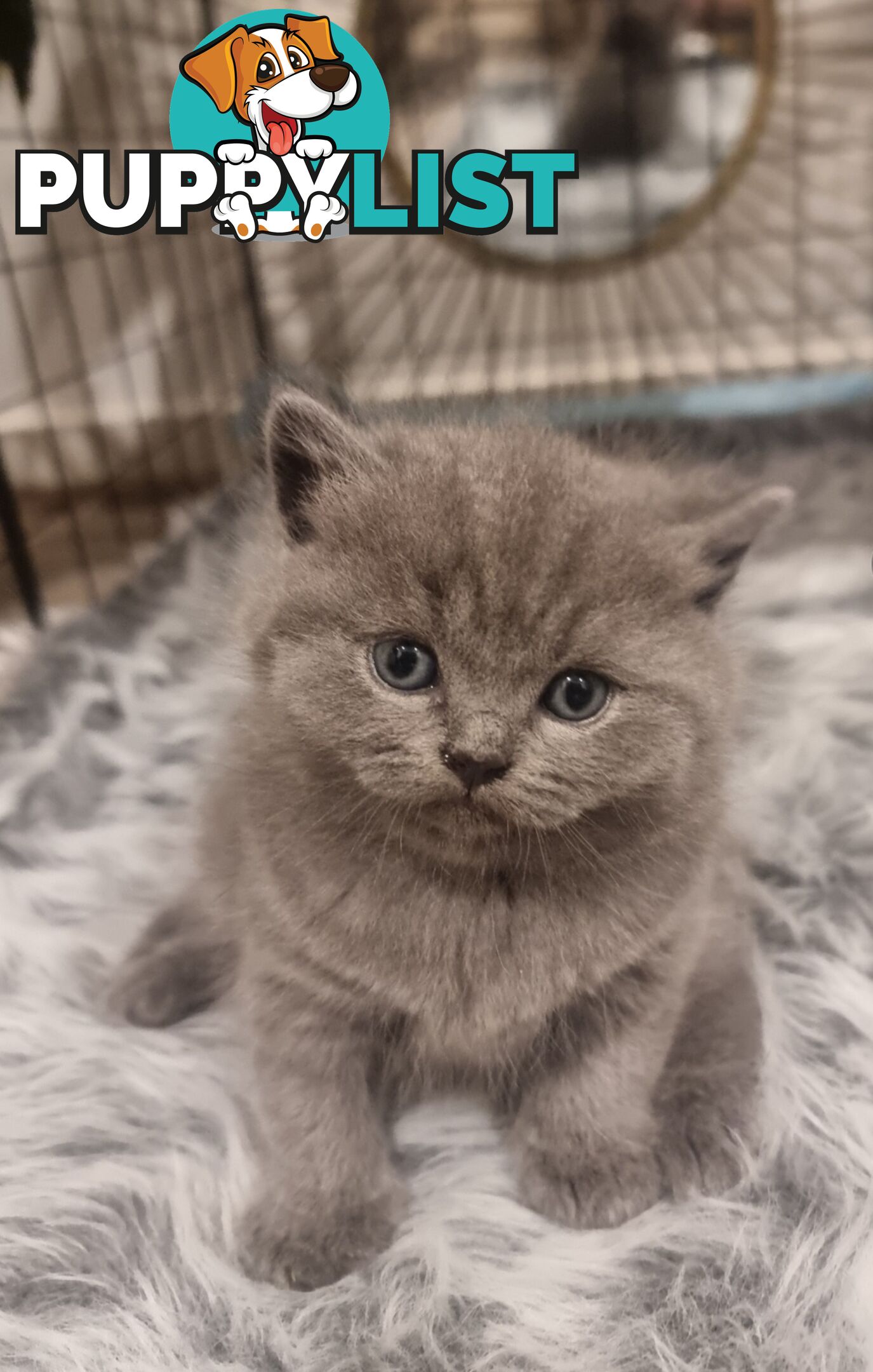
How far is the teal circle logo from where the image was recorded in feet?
2.13

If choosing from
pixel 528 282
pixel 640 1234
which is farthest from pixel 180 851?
pixel 528 282

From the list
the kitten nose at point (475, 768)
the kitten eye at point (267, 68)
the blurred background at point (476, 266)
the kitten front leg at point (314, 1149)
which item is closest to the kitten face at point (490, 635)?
the kitten nose at point (475, 768)

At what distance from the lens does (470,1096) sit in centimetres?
73

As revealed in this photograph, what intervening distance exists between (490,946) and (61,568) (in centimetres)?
91

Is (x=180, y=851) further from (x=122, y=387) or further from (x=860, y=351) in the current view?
(x=860, y=351)

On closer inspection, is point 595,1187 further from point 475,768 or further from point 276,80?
point 276,80

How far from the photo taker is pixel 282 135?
65 centimetres

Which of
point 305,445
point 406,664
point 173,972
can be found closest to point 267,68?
point 305,445

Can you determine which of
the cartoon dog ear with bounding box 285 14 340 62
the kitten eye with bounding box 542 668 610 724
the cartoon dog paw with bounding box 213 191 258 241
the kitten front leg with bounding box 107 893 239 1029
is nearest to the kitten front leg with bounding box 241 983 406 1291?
the kitten front leg with bounding box 107 893 239 1029

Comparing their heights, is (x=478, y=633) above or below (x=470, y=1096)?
above

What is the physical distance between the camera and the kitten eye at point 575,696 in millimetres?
518

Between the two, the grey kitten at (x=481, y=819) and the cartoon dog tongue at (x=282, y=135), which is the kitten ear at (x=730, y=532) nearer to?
the grey kitten at (x=481, y=819)

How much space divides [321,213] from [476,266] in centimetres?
78

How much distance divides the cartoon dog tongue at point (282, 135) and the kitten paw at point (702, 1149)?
0.65 m
